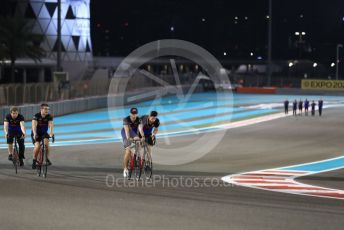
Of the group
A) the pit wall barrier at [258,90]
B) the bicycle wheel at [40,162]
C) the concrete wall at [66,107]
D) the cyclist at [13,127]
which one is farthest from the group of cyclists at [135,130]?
the pit wall barrier at [258,90]

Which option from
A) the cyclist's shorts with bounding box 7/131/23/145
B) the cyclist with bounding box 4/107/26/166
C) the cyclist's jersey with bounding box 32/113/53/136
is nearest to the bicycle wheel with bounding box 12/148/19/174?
the cyclist with bounding box 4/107/26/166

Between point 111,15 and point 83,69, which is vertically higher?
point 111,15

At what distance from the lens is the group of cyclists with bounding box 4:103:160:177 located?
15067 mm

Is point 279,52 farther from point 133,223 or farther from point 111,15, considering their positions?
point 133,223

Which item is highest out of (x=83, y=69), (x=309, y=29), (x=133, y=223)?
(x=309, y=29)

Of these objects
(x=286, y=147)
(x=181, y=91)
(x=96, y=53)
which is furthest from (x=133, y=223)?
(x=96, y=53)

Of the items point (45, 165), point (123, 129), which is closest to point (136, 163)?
point (123, 129)

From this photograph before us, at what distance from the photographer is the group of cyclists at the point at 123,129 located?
49.4 feet

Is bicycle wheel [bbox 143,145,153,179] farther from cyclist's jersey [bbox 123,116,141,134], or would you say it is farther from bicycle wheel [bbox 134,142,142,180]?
cyclist's jersey [bbox 123,116,141,134]

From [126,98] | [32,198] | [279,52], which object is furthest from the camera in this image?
[279,52]

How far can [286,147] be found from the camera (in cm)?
2430

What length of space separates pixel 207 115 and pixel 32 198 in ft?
98.9

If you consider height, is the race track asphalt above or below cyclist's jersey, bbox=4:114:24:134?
below

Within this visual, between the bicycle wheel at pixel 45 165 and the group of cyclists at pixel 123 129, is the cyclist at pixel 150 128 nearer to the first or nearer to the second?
the group of cyclists at pixel 123 129
